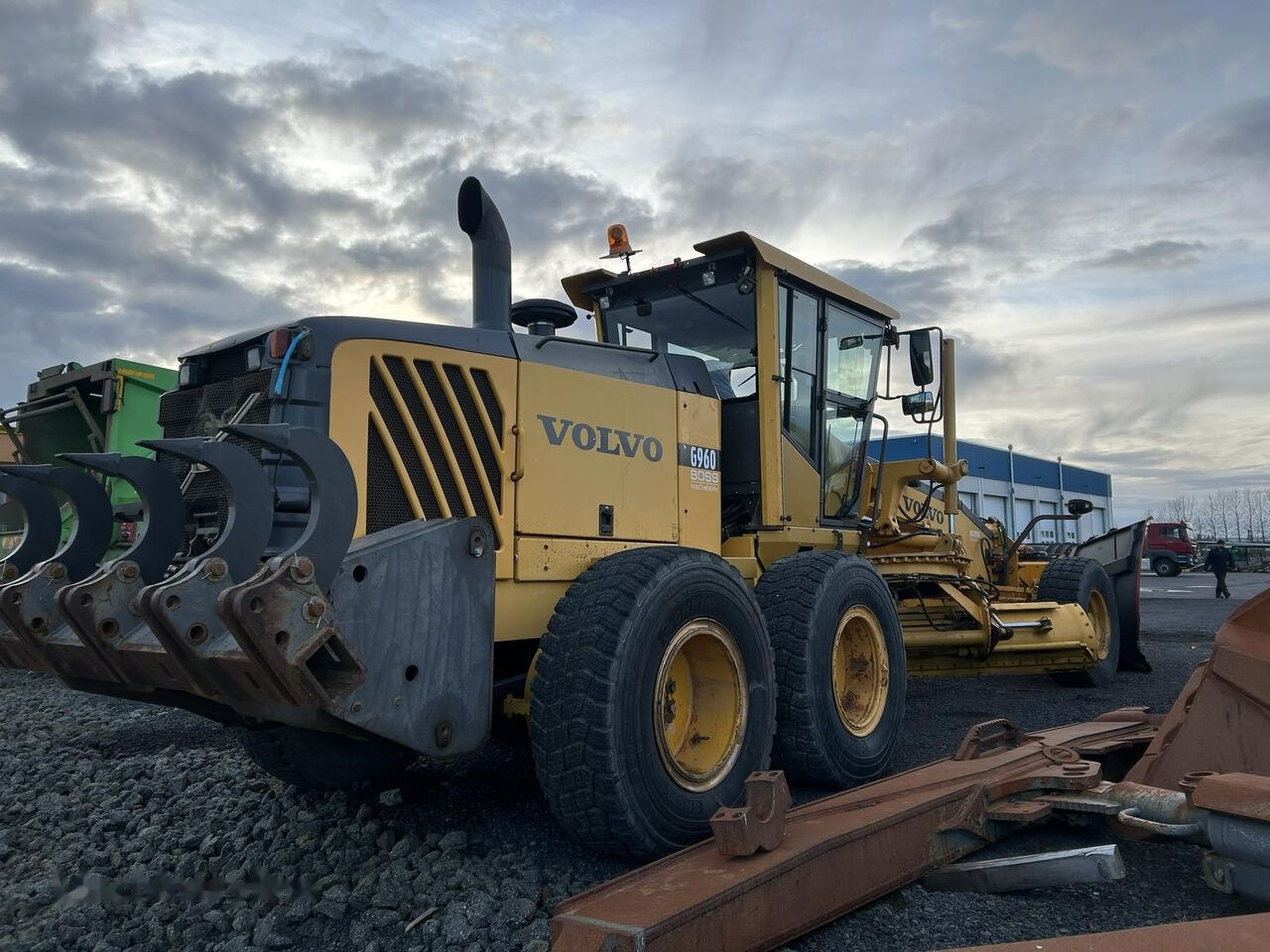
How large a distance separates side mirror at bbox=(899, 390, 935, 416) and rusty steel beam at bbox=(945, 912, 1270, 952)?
4.54 metres

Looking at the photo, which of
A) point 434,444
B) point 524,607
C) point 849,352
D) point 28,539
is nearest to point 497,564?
point 524,607

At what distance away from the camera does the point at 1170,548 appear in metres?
33.0

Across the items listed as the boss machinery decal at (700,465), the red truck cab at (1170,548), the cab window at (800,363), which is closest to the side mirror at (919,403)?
the cab window at (800,363)

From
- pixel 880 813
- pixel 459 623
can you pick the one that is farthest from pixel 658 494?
pixel 880 813

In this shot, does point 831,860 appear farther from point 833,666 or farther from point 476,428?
point 476,428

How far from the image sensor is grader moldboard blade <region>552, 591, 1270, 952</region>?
7.85 ft

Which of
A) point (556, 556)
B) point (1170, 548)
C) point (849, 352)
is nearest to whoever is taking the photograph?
point (556, 556)

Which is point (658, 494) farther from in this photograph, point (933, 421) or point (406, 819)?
point (933, 421)

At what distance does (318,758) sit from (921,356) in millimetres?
4572

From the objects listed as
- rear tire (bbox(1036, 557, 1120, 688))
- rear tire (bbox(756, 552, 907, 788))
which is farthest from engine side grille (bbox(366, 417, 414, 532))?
rear tire (bbox(1036, 557, 1120, 688))

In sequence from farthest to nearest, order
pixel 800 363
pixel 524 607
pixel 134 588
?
1. pixel 800 363
2. pixel 524 607
3. pixel 134 588

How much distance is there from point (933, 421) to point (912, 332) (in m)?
0.65

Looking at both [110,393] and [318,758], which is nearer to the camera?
[318,758]

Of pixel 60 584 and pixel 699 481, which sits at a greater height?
pixel 699 481
